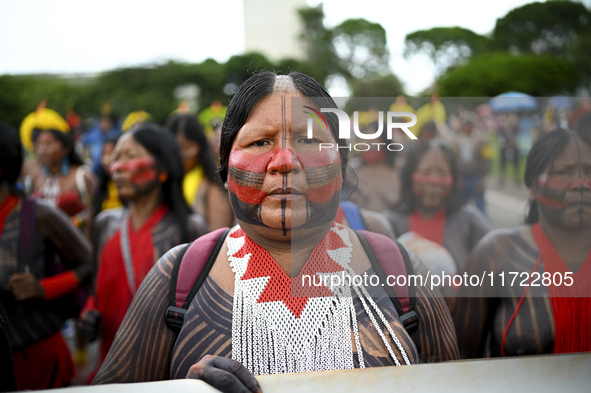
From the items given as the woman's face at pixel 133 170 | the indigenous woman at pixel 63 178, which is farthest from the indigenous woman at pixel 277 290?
the indigenous woman at pixel 63 178

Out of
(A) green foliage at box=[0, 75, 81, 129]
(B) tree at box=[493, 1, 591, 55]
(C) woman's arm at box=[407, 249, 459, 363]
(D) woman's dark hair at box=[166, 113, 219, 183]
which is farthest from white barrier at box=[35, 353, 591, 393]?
(A) green foliage at box=[0, 75, 81, 129]

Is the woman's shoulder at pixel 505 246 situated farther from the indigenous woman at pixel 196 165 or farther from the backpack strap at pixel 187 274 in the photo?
the indigenous woman at pixel 196 165

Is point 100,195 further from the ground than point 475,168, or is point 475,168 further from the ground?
point 475,168

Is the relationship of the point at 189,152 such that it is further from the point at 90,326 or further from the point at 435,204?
the point at 435,204

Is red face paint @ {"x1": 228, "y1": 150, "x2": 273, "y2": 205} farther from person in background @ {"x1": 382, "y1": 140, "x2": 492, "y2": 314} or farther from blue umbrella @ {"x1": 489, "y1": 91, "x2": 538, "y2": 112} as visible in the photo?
person in background @ {"x1": 382, "y1": 140, "x2": 492, "y2": 314}

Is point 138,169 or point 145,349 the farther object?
point 138,169

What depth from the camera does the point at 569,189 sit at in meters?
1.99

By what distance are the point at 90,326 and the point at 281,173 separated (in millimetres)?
2244

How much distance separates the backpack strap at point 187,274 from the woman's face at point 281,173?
0.19 meters

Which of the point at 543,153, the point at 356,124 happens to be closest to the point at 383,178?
the point at 543,153

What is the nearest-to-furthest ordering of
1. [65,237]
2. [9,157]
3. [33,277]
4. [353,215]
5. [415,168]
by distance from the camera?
[353,215] < [33,277] < [9,157] < [65,237] < [415,168]

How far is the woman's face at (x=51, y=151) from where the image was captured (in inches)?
222

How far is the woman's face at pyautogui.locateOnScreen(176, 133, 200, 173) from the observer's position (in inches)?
190

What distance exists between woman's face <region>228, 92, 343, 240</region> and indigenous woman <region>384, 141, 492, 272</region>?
1847mm
